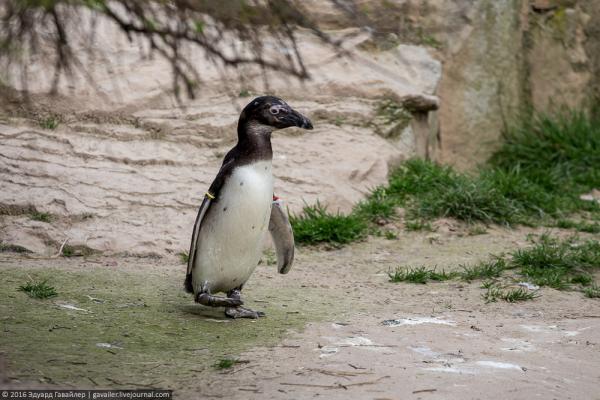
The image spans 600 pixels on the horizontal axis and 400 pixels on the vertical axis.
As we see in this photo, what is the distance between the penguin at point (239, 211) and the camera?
4.78 metres

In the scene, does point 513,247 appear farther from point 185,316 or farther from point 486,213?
point 185,316

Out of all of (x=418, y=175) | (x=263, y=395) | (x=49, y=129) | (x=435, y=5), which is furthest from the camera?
(x=418, y=175)

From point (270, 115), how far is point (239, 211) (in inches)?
22.3

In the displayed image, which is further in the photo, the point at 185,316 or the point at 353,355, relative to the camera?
the point at 185,316

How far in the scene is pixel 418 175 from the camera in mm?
7984

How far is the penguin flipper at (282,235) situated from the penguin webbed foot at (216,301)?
63 cm

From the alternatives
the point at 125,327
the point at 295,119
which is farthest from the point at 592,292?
the point at 125,327

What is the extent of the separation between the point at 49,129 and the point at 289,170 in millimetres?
2064

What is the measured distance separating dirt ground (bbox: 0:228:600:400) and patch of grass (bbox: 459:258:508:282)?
0.40 ft

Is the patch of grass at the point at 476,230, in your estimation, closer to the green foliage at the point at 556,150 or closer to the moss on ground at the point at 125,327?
the green foliage at the point at 556,150

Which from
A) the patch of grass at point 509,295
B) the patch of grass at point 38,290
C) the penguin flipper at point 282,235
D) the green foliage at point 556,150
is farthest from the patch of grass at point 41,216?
the green foliage at point 556,150

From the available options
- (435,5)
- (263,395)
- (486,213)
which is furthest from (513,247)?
(263,395)

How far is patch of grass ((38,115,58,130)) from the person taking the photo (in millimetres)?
7164

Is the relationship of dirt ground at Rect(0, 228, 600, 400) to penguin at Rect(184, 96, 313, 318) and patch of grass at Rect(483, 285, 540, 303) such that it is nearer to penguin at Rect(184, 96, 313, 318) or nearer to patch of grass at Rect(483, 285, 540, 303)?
patch of grass at Rect(483, 285, 540, 303)
